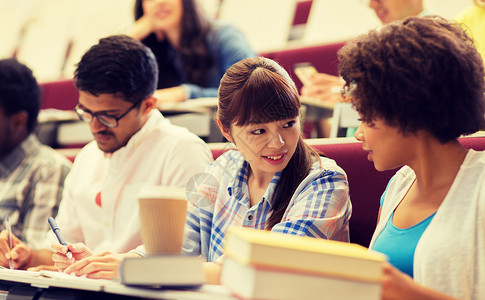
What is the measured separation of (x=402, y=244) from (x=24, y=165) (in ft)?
4.35

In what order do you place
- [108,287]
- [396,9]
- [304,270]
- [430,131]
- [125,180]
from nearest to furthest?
[304,270] → [108,287] → [430,131] → [125,180] → [396,9]

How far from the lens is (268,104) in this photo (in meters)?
1.09

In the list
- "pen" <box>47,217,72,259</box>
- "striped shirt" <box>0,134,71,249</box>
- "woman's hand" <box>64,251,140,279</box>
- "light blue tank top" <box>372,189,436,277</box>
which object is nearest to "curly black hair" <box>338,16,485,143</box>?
"light blue tank top" <box>372,189,436,277</box>

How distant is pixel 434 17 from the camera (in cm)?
95

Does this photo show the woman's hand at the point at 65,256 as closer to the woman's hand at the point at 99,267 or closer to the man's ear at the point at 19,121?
the woman's hand at the point at 99,267

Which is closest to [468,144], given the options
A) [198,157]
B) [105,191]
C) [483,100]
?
[483,100]

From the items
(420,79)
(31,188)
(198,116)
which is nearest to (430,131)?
(420,79)

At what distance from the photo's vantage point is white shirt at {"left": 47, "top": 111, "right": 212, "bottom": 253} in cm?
143

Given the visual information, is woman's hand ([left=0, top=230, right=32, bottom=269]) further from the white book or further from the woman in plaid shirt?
the white book

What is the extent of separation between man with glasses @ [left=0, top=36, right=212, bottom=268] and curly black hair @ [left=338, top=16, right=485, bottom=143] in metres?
0.63

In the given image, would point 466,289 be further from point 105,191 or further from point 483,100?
point 105,191

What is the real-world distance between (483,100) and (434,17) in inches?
6.3

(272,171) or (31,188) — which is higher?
(272,171)

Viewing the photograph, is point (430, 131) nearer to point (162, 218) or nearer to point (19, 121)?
point (162, 218)
